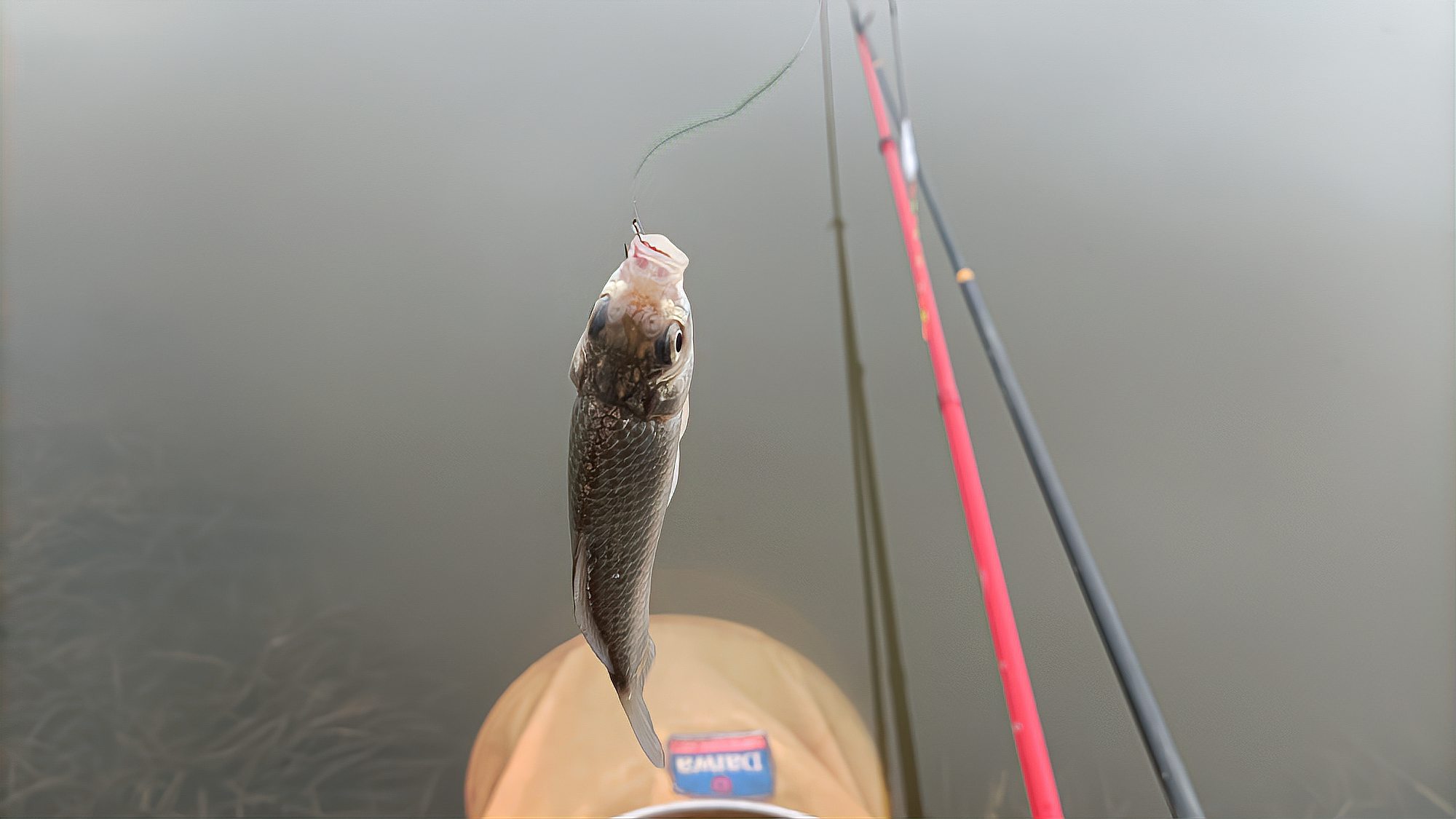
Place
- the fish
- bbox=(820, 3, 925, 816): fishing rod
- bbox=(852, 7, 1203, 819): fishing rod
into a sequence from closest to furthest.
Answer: the fish, bbox=(852, 7, 1203, 819): fishing rod, bbox=(820, 3, 925, 816): fishing rod

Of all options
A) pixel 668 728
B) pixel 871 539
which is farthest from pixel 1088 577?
pixel 668 728

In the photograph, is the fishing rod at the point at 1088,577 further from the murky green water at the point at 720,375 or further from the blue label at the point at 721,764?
the blue label at the point at 721,764

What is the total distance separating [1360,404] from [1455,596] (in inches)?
10.4

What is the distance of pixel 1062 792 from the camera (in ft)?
2.39

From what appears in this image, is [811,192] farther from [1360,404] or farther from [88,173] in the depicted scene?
[88,173]

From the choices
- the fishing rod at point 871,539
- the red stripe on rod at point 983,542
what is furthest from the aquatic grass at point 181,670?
the red stripe on rod at point 983,542

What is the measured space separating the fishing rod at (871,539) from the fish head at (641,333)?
668 millimetres

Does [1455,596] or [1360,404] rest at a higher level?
[1360,404]

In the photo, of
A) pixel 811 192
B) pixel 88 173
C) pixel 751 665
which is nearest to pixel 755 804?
pixel 751 665

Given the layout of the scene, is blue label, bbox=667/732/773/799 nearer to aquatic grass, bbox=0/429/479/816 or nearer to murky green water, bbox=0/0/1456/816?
murky green water, bbox=0/0/1456/816

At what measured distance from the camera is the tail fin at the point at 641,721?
0.91 feet

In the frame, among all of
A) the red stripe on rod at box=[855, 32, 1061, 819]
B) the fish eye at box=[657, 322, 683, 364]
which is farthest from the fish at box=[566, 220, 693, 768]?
the red stripe on rod at box=[855, 32, 1061, 819]

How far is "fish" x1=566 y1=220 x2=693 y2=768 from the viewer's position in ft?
0.76

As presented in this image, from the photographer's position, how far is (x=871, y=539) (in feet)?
2.78
